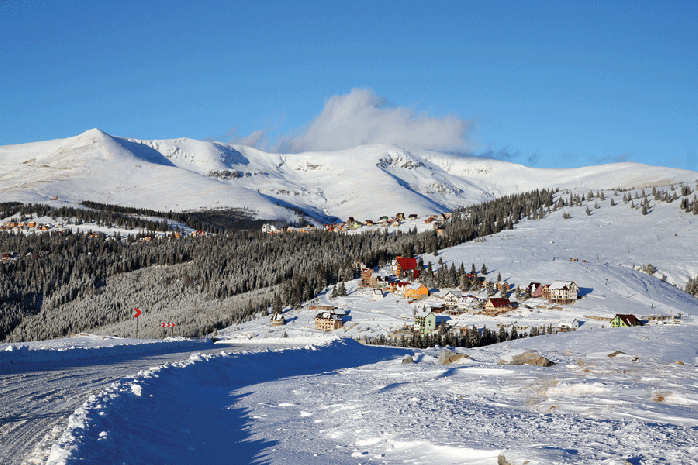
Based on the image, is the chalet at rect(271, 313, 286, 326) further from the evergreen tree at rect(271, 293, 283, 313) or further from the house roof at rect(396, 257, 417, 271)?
the house roof at rect(396, 257, 417, 271)

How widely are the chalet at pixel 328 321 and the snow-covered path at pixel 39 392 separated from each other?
5932cm

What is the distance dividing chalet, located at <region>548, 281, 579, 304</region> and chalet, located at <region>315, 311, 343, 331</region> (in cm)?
4258

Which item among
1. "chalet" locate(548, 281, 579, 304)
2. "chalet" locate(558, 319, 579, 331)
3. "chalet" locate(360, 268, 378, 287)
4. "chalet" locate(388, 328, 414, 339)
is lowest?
"chalet" locate(388, 328, 414, 339)

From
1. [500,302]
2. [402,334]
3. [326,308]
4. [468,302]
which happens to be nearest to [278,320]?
[326,308]

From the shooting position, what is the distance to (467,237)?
170625 mm

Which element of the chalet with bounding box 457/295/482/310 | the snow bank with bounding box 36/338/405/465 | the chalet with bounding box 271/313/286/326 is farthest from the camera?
the chalet with bounding box 457/295/482/310

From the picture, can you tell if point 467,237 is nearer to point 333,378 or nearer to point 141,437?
point 333,378

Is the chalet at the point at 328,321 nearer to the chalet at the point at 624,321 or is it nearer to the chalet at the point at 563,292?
the chalet at the point at 563,292

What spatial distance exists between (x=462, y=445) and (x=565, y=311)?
90.7 metres

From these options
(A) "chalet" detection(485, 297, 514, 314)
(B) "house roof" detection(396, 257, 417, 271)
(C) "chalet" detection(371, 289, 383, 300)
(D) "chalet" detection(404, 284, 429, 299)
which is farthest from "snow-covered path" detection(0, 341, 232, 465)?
(B) "house roof" detection(396, 257, 417, 271)

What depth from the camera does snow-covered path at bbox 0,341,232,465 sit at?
12580 millimetres

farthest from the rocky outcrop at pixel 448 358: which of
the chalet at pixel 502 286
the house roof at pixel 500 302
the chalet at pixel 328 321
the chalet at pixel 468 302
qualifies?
the chalet at pixel 502 286

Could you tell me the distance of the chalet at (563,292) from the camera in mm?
100938

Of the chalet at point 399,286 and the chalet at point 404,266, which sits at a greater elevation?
the chalet at point 404,266
